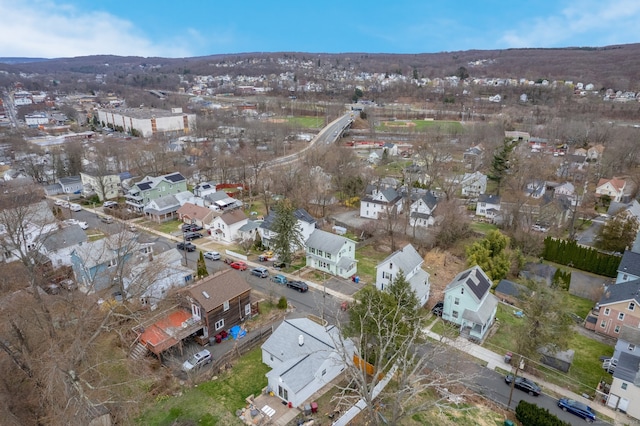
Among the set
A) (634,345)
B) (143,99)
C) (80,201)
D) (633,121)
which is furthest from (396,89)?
(634,345)

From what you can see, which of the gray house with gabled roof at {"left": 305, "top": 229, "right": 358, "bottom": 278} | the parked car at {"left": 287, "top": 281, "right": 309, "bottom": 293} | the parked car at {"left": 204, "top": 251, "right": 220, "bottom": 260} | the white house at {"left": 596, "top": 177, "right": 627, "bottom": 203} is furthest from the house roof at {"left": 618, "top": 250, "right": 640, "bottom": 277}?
the parked car at {"left": 204, "top": 251, "right": 220, "bottom": 260}

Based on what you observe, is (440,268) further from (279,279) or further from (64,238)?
(64,238)

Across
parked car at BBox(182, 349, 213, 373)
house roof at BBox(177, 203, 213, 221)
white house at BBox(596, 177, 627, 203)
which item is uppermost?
white house at BBox(596, 177, 627, 203)

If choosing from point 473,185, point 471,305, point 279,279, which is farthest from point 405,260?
point 473,185

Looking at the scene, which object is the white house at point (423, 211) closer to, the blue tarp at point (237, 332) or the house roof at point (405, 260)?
the house roof at point (405, 260)

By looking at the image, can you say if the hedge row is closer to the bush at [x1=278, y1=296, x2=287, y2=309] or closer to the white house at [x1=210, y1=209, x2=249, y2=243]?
the bush at [x1=278, y1=296, x2=287, y2=309]

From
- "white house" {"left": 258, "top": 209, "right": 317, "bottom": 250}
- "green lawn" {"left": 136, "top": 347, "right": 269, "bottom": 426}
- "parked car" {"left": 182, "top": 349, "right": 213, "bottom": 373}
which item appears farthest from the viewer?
"white house" {"left": 258, "top": 209, "right": 317, "bottom": 250}
